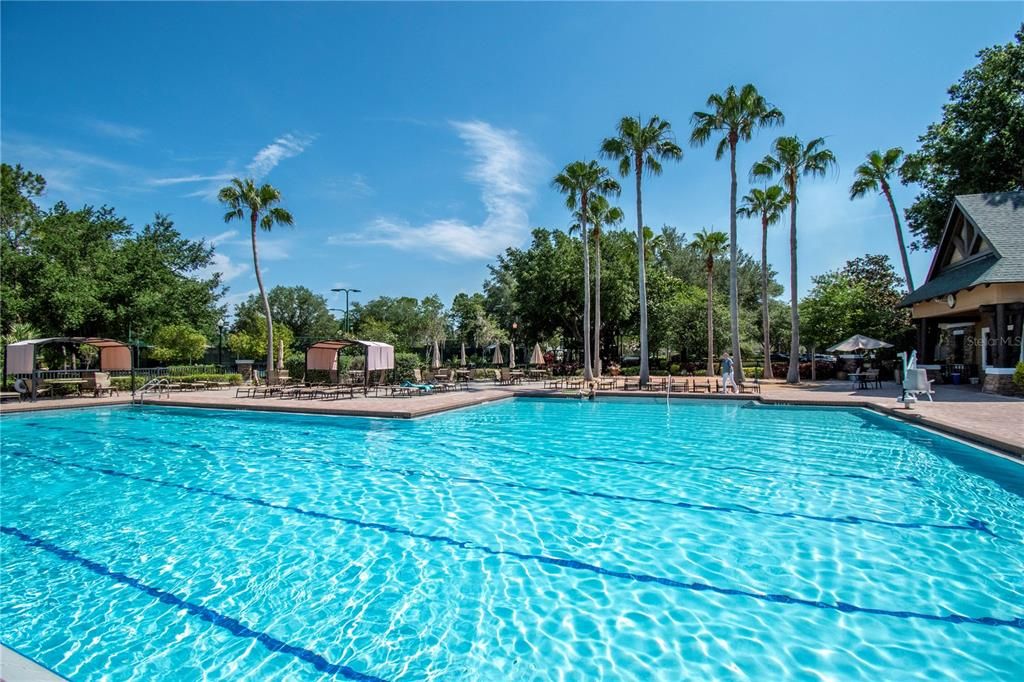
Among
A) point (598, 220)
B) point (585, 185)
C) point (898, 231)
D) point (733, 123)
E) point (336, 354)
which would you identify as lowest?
point (336, 354)

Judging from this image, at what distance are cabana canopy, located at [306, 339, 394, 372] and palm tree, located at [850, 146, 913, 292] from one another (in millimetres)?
25715

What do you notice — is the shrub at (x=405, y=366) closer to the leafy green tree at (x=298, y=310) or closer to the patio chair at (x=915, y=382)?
the patio chair at (x=915, y=382)

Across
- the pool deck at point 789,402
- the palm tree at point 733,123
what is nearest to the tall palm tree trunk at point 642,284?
the pool deck at point 789,402

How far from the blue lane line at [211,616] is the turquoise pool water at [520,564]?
23 millimetres

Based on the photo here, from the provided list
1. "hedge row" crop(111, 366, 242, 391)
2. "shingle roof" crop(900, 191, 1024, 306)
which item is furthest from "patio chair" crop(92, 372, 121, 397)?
"shingle roof" crop(900, 191, 1024, 306)

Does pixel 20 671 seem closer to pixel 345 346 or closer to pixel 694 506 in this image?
pixel 694 506

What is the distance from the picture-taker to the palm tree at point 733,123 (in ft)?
70.9

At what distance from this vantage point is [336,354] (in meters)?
23.0

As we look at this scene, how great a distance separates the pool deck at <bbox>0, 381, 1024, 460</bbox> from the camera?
10477 mm

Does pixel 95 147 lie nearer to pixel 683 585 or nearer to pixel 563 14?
pixel 563 14

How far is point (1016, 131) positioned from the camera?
823 inches

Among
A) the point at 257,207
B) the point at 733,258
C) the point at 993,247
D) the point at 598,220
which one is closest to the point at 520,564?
the point at 733,258

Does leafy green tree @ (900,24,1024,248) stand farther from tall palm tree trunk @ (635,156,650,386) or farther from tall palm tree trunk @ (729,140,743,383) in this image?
tall palm tree trunk @ (635,156,650,386)

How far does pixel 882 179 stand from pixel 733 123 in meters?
10.1
